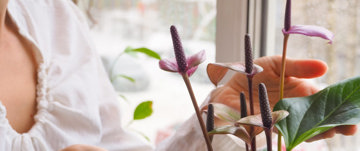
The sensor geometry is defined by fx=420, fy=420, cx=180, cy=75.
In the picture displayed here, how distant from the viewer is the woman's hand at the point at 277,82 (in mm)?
431

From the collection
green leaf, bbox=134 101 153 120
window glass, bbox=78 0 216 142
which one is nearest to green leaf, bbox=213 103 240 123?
green leaf, bbox=134 101 153 120

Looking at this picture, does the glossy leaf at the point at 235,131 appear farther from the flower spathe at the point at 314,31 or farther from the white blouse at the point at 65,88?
the white blouse at the point at 65,88

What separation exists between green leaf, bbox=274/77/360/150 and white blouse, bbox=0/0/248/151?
446 mm

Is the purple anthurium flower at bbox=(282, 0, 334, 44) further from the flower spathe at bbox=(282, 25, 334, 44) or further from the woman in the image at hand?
the woman

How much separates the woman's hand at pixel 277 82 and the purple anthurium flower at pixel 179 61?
0.44 ft

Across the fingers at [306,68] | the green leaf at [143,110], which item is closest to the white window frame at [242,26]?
the green leaf at [143,110]

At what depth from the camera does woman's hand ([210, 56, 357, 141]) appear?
43cm

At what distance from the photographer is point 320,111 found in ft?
1.21

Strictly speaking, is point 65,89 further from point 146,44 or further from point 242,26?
point 146,44

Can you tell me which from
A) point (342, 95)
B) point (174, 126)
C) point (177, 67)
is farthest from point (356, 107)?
point (174, 126)

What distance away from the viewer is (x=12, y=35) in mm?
716

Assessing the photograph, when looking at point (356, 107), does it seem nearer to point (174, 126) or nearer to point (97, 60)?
point (97, 60)

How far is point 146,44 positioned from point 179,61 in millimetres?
1072

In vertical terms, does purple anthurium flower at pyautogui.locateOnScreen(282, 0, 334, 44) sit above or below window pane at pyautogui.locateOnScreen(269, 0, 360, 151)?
above
